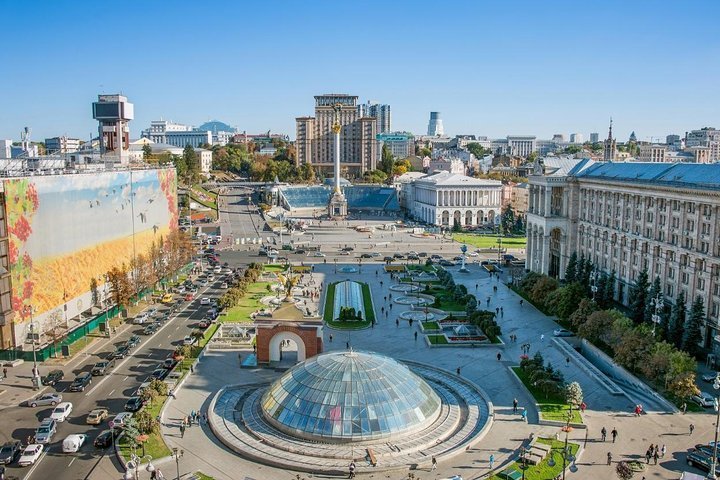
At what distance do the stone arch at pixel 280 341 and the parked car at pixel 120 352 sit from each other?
11342 mm

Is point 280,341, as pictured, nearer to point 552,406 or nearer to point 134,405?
point 134,405

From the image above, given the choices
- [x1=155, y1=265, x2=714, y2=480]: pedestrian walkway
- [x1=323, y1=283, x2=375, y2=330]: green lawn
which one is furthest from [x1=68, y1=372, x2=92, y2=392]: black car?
[x1=323, y1=283, x2=375, y2=330]: green lawn

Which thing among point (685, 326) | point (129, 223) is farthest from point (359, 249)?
point (685, 326)

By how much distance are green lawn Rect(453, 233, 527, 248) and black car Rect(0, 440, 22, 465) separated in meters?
80.7

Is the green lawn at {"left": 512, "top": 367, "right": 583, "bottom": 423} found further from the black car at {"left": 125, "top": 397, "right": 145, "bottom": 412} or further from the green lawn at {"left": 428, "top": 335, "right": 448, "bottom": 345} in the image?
the black car at {"left": 125, "top": 397, "right": 145, "bottom": 412}

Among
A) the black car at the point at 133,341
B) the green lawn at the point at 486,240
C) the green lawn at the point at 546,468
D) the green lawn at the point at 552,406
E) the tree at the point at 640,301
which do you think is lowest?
the green lawn at the point at 546,468

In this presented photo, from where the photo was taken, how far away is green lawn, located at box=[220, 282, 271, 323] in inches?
2164

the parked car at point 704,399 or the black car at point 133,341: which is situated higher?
the black car at point 133,341

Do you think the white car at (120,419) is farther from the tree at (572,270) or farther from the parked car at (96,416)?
the tree at (572,270)

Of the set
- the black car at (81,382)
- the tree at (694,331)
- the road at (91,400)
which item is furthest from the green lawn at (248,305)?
the tree at (694,331)

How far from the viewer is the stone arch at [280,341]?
41.7m

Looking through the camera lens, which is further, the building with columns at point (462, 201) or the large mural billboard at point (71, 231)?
the building with columns at point (462, 201)

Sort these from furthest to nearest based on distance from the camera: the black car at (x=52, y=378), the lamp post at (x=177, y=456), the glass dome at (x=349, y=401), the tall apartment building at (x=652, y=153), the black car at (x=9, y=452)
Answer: the tall apartment building at (x=652, y=153), the black car at (x=52, y=378), the glass dome at (x=349, y=401), the black car at (x=9, y=452), the lamp post at (x=177, y=456)

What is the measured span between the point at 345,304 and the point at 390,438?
1172 inches
